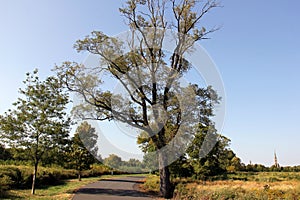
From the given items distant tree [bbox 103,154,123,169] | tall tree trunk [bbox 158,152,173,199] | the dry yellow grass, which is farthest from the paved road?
the dry yellow grass

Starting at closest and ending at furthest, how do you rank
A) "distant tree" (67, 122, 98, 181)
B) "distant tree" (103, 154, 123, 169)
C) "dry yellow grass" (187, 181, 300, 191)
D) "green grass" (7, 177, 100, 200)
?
"dry yellow grass" (187, 181, 300, 191)
"green grass" (7, 177, 100, 200)
"distant tree" (103, 154, 123, 169)
"distant tree" (67, 122, 98, 181)

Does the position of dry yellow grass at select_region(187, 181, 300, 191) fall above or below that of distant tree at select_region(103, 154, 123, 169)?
below

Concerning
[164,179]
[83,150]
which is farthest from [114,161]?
[83,150]

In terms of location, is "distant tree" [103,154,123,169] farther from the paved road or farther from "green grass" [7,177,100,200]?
"green grass" [7,177,100,200]

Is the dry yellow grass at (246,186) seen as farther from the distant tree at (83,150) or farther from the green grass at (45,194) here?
the distant tree at (83,150)

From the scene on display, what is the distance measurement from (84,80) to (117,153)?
5.66 meters

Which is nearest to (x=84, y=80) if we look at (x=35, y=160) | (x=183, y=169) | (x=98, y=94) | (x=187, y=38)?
(x=98, y=94)

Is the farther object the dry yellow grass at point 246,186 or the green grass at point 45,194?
the green grass at point 45,194

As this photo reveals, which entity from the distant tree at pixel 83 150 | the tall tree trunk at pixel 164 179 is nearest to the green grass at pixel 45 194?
the tall tree trunk at pixel 164 179

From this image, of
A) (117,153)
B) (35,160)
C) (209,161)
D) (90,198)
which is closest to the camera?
(90,198)

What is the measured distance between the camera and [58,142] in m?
18.8

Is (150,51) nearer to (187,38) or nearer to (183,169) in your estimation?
(187,38)

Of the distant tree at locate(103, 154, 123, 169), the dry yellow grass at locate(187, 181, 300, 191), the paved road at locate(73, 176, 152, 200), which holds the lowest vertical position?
the paved road at locate(73, 176, 152, 200)

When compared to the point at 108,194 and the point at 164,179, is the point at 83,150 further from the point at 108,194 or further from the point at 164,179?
the point at 164,179
